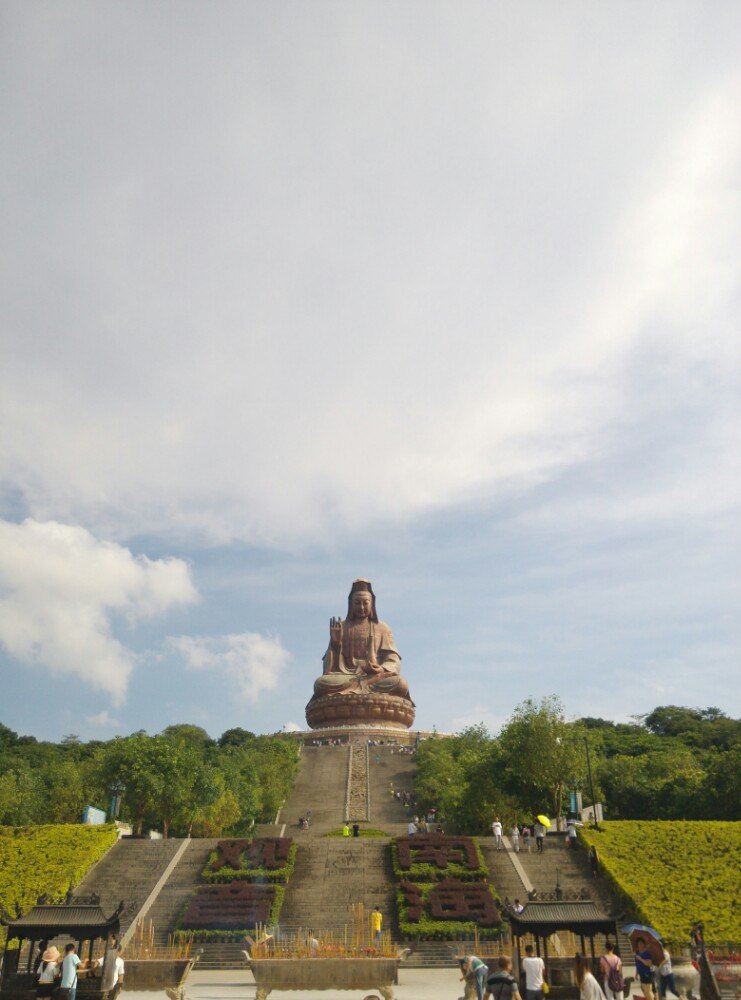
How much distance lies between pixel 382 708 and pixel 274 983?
3982 centimetres

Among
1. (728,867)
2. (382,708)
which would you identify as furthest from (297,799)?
(728,867)

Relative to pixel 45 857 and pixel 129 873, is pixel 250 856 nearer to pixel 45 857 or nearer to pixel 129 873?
pixel 129 873

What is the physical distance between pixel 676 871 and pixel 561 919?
10307 mm

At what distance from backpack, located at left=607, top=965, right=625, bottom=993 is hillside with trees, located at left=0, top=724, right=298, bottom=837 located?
1918 centimetres

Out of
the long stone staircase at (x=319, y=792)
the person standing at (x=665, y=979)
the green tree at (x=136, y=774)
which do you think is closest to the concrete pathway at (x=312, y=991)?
the person standing at (x=665, y=979)

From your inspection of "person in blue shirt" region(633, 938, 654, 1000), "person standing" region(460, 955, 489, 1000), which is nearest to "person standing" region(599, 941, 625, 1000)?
"person in blue shirt" region(633, 938, 654, 1000)

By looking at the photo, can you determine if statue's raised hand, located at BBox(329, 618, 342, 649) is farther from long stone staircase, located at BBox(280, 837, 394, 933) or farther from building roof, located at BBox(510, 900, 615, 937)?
building roof, located at BBox(510, 900, 615, 937)

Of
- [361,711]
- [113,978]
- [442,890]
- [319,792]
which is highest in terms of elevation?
[361,711]

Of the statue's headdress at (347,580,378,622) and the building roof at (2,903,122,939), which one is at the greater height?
the statue's headdress at (347,580,378,622)

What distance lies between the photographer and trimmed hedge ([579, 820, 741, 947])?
60.0ft

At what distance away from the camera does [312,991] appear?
13.0m

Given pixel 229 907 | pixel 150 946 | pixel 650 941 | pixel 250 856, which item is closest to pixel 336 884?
pixel 250 856

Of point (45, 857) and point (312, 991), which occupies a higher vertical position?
point (45, 857)

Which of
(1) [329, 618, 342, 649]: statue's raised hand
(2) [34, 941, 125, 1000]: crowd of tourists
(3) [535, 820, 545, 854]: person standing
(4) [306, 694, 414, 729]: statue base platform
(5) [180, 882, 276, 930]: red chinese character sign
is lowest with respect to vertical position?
(2) [34, 941, 125, 1000]: crowd of tourists
